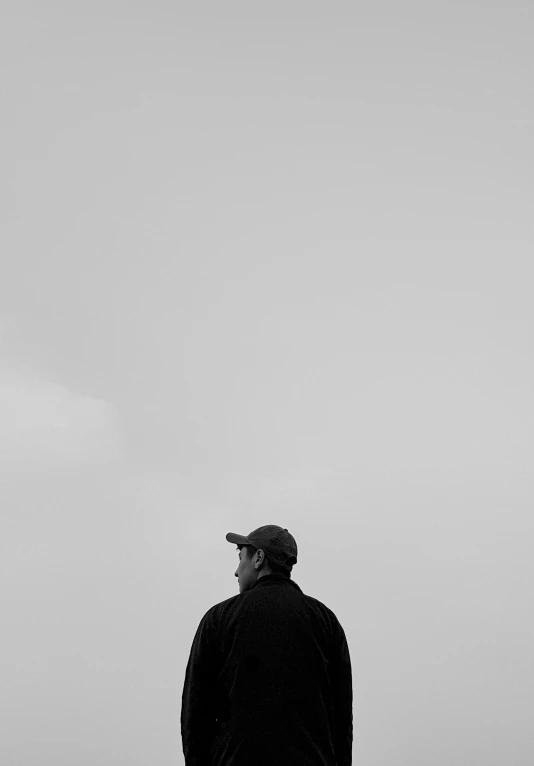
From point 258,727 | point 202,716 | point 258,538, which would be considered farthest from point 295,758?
point 258,538

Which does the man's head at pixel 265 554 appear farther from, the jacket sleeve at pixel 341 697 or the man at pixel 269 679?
the jacket sleeve at pixel 341 697

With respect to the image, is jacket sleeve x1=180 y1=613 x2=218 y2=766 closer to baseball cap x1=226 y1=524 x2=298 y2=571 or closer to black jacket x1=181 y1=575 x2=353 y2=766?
black jacket x1=181 y1=575 x2=353 y2=766

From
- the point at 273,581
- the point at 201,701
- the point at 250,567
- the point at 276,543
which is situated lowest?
the point at 201,701

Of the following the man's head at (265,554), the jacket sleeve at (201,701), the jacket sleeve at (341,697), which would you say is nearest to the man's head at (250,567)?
the man's head at (265,554)

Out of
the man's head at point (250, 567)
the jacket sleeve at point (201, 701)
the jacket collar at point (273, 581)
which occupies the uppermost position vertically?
the man's head at point (250, 567)

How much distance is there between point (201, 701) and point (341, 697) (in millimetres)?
836

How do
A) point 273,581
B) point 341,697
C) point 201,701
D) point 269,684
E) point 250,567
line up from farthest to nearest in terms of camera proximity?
point 250,567, point 273,581, point 341,697, point 201,701, point 269,684

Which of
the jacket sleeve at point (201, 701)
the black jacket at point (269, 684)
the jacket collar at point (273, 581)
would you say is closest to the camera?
the black jacket at point (269, 684)

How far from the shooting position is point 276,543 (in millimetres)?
5098

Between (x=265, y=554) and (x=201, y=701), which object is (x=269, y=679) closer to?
(x=201, y=701)

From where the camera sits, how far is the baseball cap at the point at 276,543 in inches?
200

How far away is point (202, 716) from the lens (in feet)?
15.5

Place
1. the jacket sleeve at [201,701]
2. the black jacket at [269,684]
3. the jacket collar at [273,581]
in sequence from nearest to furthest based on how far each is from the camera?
the black jacket at [269,684] < the jacket sleeve at [201,701] < the jacket collar at [273,581]

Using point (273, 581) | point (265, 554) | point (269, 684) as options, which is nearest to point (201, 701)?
point (269, 684)
